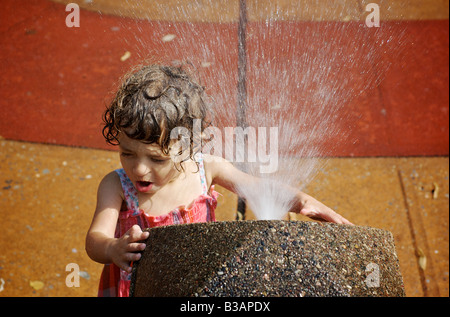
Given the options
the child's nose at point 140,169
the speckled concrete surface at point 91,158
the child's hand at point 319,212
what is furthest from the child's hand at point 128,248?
the speckled concrete surface at point 91,158

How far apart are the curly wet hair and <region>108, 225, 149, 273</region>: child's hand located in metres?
0.48

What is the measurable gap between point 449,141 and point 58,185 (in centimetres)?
319

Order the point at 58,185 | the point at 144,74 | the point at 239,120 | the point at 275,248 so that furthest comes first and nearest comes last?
1. the point at 58,185
2. the point at 239,120
3. the point at 144,74
4. the point at 275,248

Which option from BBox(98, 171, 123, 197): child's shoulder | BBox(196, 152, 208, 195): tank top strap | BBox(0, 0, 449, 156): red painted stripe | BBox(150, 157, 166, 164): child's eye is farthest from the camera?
BBox(0, 0, 449, 156): red painted stripe

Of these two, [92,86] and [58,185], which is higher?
[92,86]

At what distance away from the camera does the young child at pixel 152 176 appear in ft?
6.61

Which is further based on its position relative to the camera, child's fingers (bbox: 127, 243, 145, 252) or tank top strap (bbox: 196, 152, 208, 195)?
tank top strap (bbox: 196, 152, 208, 195)

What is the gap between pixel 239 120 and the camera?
2617 millimetres

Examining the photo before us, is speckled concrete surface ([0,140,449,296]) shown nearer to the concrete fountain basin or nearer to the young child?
the young child

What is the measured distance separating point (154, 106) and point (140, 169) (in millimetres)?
273

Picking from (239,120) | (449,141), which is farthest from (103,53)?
(449,141)

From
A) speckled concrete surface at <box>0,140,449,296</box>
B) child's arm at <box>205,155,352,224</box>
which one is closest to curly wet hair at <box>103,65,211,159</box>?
child's arm at <box>205,155,352,224</box>

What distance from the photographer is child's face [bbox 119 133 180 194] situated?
2045 millimetres
